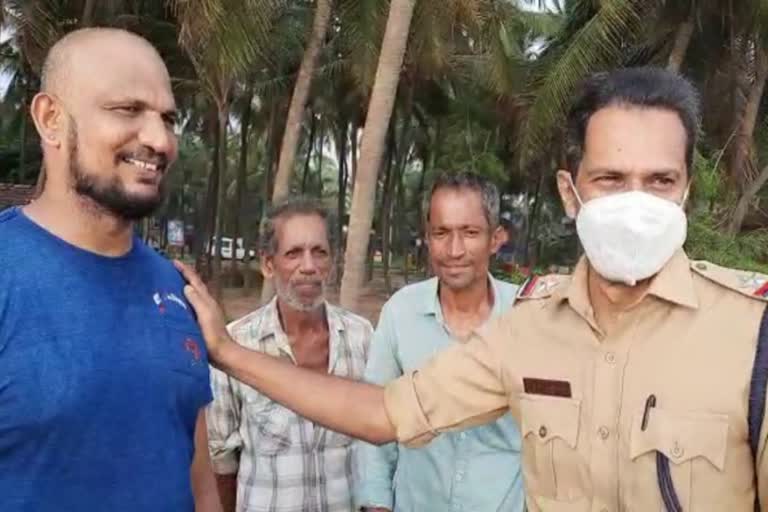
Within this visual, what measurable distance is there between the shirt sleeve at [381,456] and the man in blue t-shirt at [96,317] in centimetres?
94

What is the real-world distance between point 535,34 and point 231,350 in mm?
24883

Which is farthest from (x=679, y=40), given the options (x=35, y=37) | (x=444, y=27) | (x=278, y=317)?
(x=278, y=317)

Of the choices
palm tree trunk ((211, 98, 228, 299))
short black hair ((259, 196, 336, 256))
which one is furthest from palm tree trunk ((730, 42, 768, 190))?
short black hair ((259, 196, 336, 256))

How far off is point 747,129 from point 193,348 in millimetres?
15948

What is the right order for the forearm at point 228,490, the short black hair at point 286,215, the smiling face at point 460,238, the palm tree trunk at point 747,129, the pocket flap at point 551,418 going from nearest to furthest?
the pocket flap at point 551,418, the smiling face at point 460,238, the forearm at point 228,490, the short black hair at point 286,215, the palm tree trunk at point 747,129

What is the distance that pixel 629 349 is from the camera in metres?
1.79

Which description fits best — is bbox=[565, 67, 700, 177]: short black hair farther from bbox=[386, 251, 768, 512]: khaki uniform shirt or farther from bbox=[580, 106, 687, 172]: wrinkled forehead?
bbox=[386, 251, 768, 512]: khaki uniform shirt

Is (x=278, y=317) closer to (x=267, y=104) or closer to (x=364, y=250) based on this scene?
(x=364, y=250)

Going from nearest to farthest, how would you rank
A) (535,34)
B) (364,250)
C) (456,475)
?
(456,475)
(364,250)
(535,34)

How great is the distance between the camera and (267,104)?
90.4ft

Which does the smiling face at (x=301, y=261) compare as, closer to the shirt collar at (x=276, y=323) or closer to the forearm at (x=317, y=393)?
the shirt collar at (x=276, y=323)

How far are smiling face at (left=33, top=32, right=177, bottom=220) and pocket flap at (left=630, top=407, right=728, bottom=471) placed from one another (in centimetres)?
120

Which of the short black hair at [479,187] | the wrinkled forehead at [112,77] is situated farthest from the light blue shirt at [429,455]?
the wrinkled forehead at [112,77]

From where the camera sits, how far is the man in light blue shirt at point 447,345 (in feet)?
9.05
